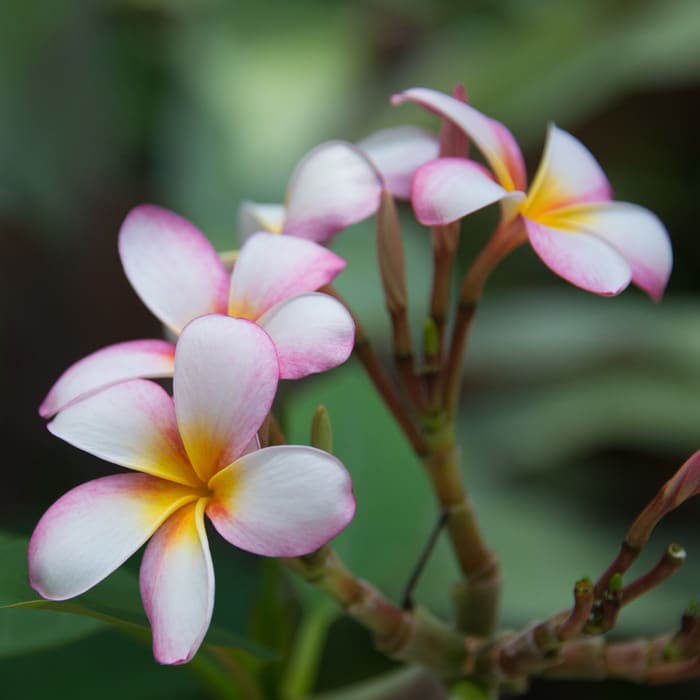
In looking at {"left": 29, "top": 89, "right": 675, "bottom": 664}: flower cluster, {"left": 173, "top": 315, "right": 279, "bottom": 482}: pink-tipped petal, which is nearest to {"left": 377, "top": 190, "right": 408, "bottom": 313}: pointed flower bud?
{"left": 29, "top": 89, "right": 675, "bottom": 664}: flower cluster

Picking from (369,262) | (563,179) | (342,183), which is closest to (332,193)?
(342,183)

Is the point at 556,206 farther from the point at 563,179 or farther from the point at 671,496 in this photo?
the point at 671,496

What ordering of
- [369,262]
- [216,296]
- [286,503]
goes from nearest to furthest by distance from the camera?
1. [286,503]
2. [216,296]
3. [369,262]

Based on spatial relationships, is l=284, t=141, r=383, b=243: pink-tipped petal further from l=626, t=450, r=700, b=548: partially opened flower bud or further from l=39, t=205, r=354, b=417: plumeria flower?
l=626, t=450, r=700, b=548: partially opened flower bud

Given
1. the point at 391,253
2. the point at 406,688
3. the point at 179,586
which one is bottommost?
the point at 406,688

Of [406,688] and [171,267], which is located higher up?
[171,267]

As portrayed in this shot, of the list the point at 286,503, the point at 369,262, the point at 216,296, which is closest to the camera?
the point at 286,503

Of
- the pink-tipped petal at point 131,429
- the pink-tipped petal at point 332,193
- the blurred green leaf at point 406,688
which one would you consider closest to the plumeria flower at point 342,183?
the pink-tipped petal at point 332,193
